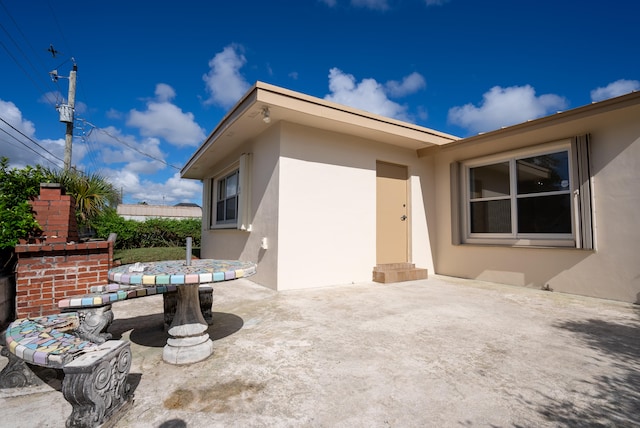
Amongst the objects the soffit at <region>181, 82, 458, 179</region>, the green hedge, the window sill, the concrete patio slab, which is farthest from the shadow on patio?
the green hedge

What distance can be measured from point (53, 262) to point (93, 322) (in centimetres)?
158

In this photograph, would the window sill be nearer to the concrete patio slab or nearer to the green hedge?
the concrete patio slab

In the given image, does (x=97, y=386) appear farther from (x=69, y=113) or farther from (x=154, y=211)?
(x=154, y=211)

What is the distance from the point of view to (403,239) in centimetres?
576

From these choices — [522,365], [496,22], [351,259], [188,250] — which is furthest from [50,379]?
[496,22]

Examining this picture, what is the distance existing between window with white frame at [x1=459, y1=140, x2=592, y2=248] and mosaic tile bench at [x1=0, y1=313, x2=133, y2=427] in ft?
17.4

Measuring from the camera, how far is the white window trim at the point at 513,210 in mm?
4320

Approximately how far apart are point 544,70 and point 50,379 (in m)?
10.7

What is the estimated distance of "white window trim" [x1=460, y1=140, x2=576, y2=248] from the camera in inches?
170

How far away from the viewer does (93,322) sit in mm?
2027

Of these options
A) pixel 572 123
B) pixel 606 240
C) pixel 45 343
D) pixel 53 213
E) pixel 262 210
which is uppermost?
pixel 572 123

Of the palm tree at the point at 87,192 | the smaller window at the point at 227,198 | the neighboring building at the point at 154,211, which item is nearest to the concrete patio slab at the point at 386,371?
the smaller window at the point at 227,198

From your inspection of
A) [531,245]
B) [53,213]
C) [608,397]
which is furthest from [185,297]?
[531,245]

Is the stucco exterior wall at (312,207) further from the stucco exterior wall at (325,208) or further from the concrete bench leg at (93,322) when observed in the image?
the concrete bench leg at (93,322)
